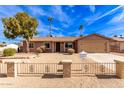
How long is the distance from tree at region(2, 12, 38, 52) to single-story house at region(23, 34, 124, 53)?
9.68 ft

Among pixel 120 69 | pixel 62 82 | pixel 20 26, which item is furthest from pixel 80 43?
pixel 62 82

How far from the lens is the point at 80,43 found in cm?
3631

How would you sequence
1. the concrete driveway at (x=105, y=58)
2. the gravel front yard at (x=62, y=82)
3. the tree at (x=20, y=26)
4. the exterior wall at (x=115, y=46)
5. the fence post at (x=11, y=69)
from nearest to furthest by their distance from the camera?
the gravel front yard at (x=62, y=82) < the fence post at (x=11, y=69) < the concrete driveway at (x=105, y=58) < the tree at (x=20, y=26) < the exterior wall at (x=115, y=46)

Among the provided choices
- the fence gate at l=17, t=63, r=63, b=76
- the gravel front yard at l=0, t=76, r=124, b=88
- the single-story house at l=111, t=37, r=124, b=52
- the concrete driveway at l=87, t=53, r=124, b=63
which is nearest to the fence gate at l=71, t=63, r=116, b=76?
the fence gate at l=17, t=63, r=63, b=76

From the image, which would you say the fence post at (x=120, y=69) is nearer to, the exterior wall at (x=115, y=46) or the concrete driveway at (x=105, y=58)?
the concrete driveway at (x=105, y=58)

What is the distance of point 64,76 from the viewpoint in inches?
442

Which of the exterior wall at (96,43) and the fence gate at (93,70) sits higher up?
the exterior wall at (96,43)

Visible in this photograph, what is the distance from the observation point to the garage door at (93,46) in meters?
36.0

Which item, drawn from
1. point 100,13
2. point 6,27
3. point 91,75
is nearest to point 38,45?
point 6,27

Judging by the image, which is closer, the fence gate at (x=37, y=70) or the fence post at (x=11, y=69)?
the fence post at (x=11, y=69)

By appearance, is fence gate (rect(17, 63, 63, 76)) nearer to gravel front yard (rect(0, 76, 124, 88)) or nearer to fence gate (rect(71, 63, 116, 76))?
fence gate (rect(71, 63, 116, 76))

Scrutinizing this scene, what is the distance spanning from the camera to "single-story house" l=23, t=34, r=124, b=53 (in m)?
36.0

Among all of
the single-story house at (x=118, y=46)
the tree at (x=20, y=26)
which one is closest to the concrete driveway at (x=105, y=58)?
the tree at (x=20, y=26)
